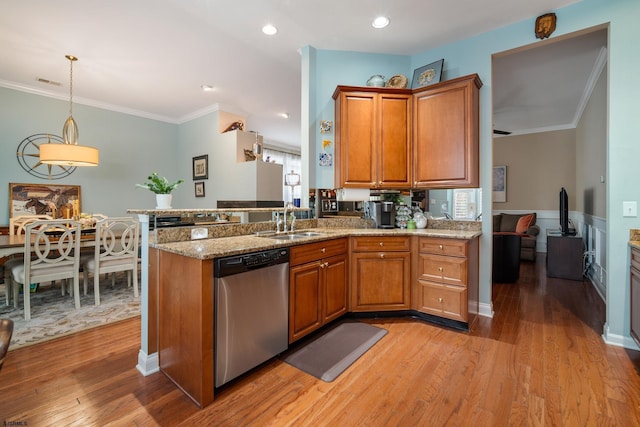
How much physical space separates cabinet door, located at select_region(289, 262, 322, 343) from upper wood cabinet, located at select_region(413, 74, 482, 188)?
5.15 feet

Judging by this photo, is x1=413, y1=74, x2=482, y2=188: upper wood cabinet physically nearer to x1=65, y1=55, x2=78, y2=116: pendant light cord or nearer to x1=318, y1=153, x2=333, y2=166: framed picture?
x1=318, y1=153, x2=333, y2=166: framed picture

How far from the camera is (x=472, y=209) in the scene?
309cm

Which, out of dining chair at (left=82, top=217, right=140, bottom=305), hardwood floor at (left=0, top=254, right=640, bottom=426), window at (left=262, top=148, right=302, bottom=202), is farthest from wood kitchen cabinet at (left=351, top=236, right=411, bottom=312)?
window at (left=262, top=148, right=302, bottom=202)

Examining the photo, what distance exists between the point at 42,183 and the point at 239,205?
294cm

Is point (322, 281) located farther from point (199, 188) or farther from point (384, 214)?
point (199, 188)

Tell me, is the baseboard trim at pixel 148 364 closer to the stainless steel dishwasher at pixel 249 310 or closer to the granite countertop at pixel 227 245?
the stainless steel dishwasher at pixel 249 310

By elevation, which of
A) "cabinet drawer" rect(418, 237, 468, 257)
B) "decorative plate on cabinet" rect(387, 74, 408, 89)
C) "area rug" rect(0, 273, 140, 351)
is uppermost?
"decorative plate on cabinet" rect(387, 74, 408, 89)

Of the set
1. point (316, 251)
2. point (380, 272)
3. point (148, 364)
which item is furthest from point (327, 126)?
point (148, 364)

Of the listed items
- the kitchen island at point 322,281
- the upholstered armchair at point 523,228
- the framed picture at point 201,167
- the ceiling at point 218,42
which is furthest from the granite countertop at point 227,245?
the upholstered armchair at point 523,228

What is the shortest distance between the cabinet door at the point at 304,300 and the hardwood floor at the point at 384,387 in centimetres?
29

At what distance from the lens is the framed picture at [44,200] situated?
4.19 metres

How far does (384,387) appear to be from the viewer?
5.98 ft

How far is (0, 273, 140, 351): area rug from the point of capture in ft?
8.36

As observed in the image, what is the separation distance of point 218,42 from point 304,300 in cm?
286
